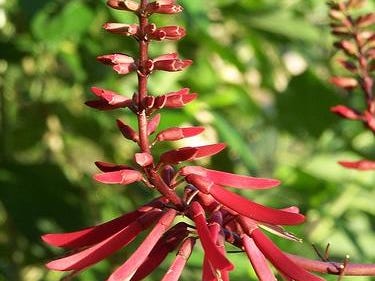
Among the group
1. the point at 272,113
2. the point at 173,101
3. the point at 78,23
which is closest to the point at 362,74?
the point at 173,101

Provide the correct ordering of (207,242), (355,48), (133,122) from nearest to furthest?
(207,242)
(355,48)
(133,122)

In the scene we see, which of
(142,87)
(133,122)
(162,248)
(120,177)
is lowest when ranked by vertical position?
(133,122)

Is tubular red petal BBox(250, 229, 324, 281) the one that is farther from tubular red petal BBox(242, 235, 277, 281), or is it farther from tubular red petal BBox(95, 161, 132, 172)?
tubular red petal BBox(95, 161, 132, 172)

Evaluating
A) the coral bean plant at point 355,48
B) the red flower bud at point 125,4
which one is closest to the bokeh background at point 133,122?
the coral bean plant at point 355,48

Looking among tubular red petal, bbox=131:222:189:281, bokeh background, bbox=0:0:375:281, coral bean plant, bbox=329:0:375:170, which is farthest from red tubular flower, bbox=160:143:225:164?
bokeh background, bbox=0:0:375:281

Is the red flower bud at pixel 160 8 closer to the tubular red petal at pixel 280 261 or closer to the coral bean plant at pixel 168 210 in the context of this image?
the coral bean plant at pixel 168 210

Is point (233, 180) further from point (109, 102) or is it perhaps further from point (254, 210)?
point (109, 102)

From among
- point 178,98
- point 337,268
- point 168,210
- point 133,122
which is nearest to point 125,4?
point 178,98

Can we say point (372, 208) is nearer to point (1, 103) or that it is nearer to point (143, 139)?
point (1, 103)
